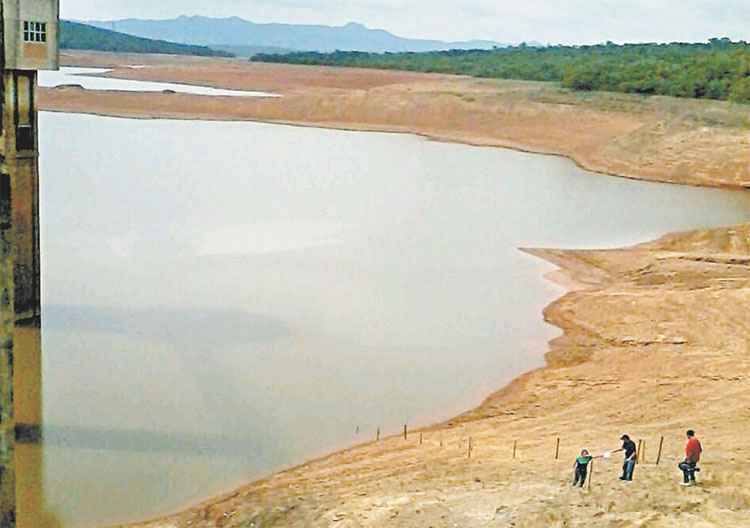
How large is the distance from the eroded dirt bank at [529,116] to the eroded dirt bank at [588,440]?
89.6 ft

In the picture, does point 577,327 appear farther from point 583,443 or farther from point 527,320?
point 583,443

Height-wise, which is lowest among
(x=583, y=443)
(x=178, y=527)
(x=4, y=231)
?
(x=178, y=527)

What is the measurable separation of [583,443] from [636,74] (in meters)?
63.5

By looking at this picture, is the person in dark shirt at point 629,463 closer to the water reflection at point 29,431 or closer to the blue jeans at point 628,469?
the blue jeans at point 628,469

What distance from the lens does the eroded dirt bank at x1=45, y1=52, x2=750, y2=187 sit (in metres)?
54.9

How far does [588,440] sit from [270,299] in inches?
488

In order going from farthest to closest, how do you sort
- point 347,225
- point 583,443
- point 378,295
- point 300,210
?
1. point 300,210
2. point 347,225
3. point 378,295
4. point 583,443

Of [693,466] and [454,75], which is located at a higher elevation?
[454,75]

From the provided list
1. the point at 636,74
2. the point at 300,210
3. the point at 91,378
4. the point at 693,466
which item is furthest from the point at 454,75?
the point at 693,466

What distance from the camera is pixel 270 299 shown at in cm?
2633

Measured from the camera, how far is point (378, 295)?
27.4 m

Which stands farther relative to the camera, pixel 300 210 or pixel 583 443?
pixel 300 210

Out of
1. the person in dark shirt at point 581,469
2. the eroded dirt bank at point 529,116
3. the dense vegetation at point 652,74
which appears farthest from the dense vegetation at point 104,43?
the person in dark shirt at point 581,469

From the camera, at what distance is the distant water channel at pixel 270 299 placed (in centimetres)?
1758
